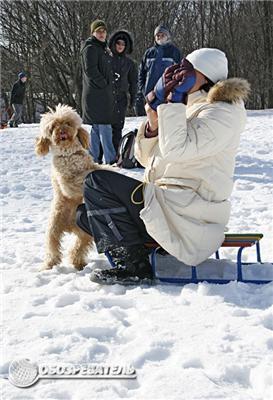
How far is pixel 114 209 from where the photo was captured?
10.2 feet

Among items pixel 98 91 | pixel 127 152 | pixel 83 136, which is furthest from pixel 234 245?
pixel 98 91

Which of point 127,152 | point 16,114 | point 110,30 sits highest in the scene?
point 110,30

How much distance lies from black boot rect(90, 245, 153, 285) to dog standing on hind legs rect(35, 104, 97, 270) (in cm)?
46

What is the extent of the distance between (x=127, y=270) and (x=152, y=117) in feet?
3.07

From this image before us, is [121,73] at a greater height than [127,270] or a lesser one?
greater

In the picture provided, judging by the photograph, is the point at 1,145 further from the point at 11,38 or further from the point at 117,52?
the point at 11,38

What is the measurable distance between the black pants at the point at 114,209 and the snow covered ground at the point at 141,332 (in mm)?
300

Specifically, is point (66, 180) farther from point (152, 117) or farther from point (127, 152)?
point (127, 152)

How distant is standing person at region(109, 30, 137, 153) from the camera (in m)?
7.52

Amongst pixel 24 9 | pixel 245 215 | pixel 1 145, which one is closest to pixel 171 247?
pixel 245 215

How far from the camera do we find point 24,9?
22297 mm

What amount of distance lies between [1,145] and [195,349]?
26.3 ft

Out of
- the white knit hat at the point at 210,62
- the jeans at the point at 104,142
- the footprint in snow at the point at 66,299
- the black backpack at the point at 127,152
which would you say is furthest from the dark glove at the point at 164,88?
the jeans at the point at 104,142

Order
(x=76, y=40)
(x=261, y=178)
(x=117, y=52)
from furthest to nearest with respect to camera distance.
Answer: (x=76, y=40) → (x=117, y=52) → (x=261, y=178)
